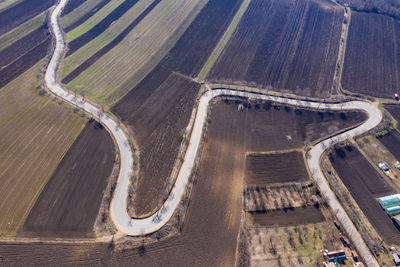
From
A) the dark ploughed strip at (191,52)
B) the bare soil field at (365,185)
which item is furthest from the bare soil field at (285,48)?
the bare soil field at (365,185)

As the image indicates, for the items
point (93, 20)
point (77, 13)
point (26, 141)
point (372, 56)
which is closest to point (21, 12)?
point (77, 13)

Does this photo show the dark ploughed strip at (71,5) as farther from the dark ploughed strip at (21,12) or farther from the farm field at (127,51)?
the farm field at (127,51)

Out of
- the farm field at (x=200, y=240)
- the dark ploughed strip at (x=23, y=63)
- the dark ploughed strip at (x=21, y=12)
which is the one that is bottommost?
the farm field at (x=200, y=240)

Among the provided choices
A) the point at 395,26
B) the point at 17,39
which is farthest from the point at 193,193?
the point at 395,26

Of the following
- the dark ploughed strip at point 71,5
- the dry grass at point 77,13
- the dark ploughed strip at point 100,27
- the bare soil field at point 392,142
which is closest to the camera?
the bare soil field at point 392,142

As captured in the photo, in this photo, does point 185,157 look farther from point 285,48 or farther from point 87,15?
point 87,15

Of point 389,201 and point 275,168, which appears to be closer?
point 389,201

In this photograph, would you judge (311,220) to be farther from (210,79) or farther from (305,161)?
(210,79)
